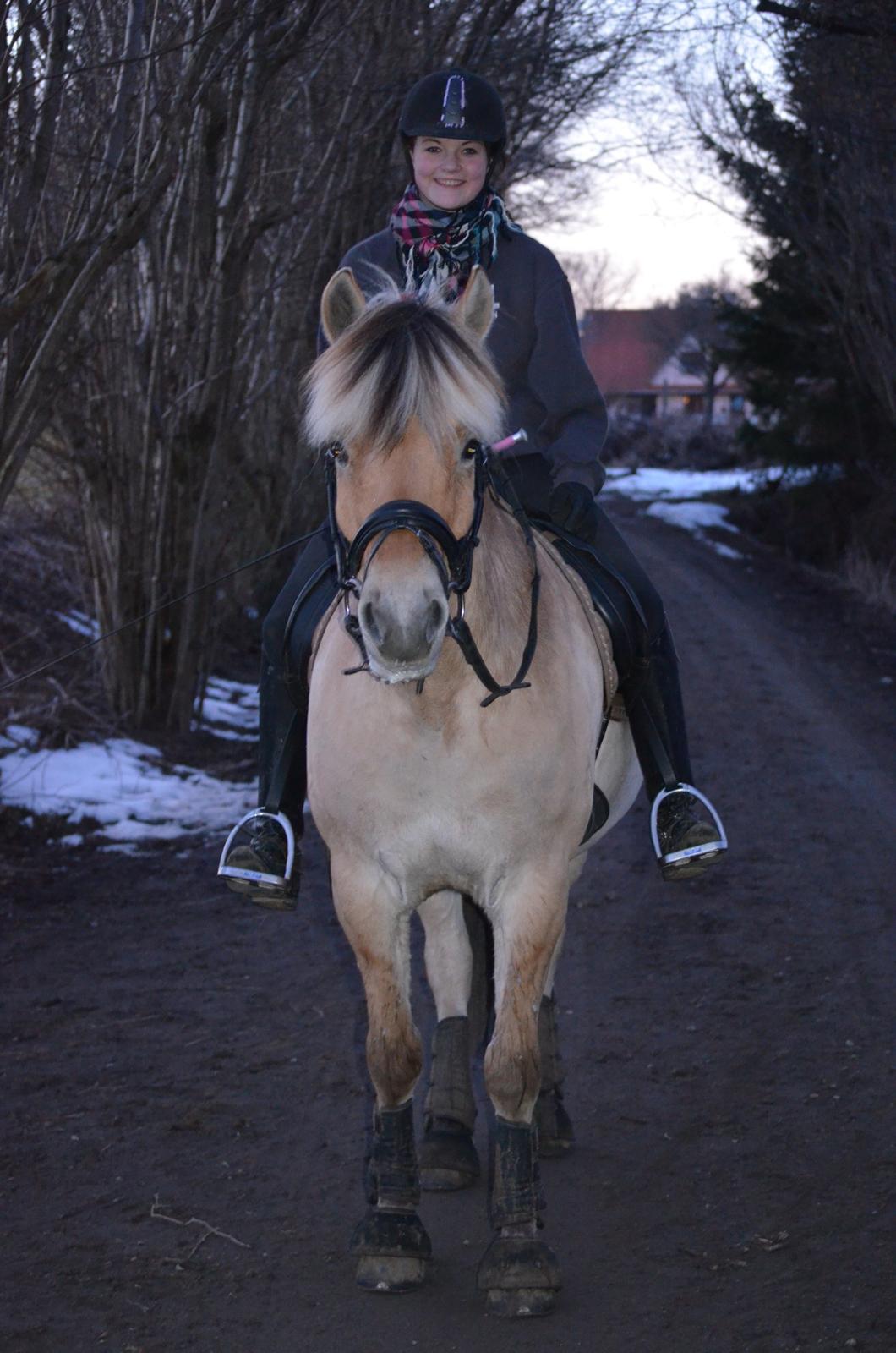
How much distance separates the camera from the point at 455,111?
4.31 metres

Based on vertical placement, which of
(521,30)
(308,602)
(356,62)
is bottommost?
(308,602)

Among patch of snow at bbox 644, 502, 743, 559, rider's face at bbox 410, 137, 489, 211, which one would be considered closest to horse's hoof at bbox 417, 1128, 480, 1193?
rider's face at bbox 410, 137, 489, 211

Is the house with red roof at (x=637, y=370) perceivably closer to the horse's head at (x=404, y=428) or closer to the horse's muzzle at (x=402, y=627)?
the horse's head at (x=404, y=428)

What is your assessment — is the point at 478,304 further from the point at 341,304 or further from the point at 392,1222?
the point at 392,1222

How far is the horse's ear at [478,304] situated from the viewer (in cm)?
355

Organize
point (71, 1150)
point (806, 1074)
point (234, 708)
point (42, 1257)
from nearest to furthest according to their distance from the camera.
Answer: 1. point (42, 1257)
2. point (71, 1150)
3. point (806, 1074)
4. point (234, 708)

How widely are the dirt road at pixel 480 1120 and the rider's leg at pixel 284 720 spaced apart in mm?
999

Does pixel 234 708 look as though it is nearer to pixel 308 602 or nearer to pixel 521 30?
pixel 521 30

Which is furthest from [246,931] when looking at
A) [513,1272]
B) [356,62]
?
[356,62]

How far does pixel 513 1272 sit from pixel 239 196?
7.99m

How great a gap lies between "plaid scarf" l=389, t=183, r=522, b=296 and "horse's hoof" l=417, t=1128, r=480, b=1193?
2682 millimetres

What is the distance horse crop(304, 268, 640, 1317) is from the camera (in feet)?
10.5

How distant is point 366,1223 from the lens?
3.77 metres

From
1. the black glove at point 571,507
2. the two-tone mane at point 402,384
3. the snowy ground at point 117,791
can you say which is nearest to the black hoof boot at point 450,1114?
the black glove at point 571,507
